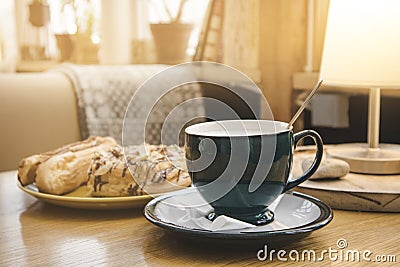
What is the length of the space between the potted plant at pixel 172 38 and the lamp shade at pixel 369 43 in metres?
1.68

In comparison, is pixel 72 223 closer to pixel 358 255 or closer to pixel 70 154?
pixel 70 154

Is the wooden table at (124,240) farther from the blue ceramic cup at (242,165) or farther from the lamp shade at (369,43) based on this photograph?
the lamp shade at (369,43)

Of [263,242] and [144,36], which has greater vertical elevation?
[144,36]

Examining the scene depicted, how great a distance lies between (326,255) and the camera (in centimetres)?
62

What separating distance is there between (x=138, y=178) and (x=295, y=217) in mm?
240

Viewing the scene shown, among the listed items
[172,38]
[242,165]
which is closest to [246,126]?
[242,165]

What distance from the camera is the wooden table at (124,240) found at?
2.04 ft

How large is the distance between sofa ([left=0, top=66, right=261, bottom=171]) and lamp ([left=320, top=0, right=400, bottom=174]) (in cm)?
75

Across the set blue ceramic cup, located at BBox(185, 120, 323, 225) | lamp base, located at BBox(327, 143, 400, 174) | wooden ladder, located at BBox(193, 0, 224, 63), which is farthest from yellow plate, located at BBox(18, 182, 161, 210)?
A: wooden ladder, located at BBox(193, 0, 224, 63)

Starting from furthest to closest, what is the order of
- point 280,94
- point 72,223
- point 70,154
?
point 280,94 → point 70,154 → point 72,223

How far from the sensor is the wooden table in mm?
622

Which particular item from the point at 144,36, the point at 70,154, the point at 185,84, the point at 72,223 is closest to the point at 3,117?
the point at 185,84

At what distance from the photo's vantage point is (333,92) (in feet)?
6.03

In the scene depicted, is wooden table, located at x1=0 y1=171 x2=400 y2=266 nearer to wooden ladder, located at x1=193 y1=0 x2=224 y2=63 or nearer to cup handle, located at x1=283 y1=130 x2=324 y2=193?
→ cup handle, located at x1=283 y1=130 x2=324 y2=193
